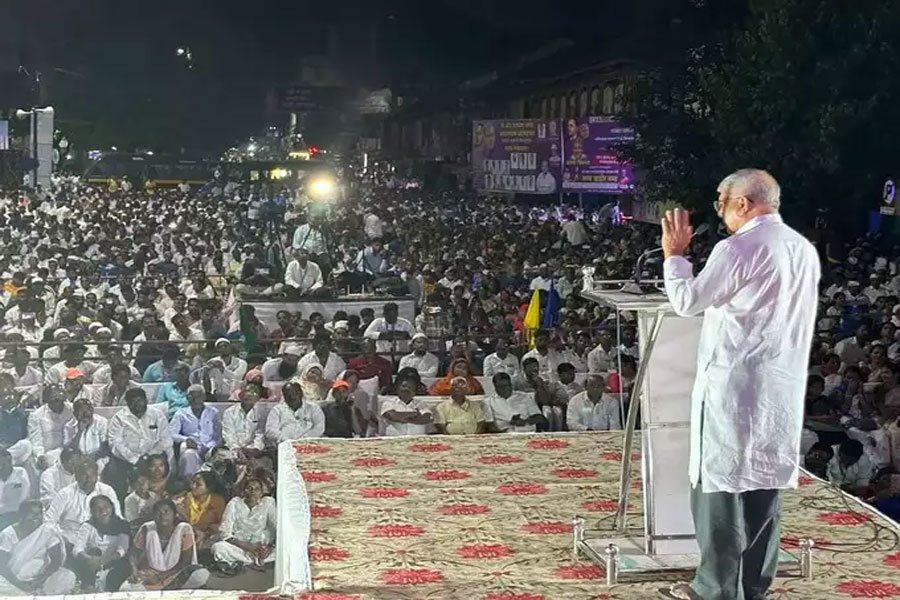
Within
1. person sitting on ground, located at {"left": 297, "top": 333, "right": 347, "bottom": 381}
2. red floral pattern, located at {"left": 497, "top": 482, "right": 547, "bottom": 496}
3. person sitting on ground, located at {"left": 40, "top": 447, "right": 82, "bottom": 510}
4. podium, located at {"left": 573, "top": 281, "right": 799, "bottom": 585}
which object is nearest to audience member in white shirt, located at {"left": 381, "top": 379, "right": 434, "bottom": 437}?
person sitting on ground, located at {"left": 297, "top": 333, "right": 347, "bottom": 381}

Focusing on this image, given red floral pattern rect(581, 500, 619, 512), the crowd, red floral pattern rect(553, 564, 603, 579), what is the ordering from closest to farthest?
red floral pattern rect(553, 564, 603, 579)
red floral pattern rect(581, 500, 619, 512)
the crowd

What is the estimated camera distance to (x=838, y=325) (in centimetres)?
1163

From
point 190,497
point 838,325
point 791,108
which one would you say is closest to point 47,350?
point 190,497

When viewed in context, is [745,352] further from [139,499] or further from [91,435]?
[91,435]

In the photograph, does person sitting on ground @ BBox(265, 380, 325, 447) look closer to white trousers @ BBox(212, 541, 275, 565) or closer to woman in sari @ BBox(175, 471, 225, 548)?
woman in sari @ BBox(175, 471, 225, 548)

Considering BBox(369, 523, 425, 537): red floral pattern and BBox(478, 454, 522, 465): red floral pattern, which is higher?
BBox(478, 454, 522, 465): red floral pattern

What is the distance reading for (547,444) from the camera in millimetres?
6484

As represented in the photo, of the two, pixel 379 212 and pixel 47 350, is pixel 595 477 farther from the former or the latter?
pixel 379 212

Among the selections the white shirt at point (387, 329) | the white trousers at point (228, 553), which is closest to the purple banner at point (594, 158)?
the white shirt at point (387, 329)

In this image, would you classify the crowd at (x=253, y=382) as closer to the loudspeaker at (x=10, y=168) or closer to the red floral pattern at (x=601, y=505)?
the red floral pattern at (x=601, y=505)

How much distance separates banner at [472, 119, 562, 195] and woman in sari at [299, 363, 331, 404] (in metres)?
15.2

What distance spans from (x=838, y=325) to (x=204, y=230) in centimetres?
1257

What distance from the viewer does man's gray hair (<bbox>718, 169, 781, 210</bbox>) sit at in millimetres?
3621

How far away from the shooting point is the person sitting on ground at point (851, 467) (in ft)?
24.6
